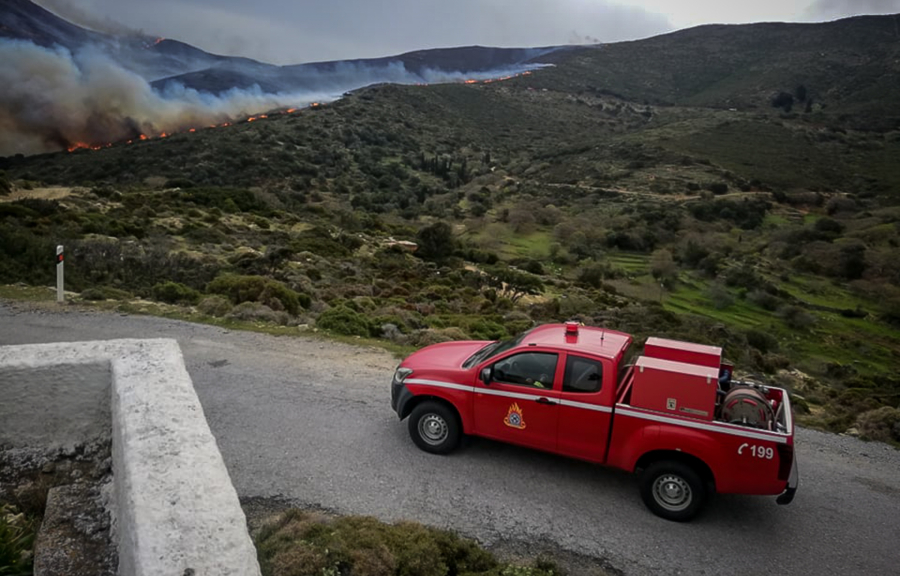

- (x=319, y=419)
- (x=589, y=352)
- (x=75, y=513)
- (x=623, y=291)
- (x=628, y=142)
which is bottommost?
(x=623, y=291)

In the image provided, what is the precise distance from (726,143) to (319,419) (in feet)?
240

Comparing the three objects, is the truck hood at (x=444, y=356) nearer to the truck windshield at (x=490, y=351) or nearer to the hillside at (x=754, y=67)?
the truck windshield at (x=490, y=351)

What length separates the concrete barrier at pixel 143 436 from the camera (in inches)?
112

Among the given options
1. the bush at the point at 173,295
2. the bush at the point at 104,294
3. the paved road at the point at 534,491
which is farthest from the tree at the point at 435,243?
the paved road at the point at 534,491

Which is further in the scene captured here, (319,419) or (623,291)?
(623,291)

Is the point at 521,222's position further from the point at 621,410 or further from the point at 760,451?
the point at 760,451

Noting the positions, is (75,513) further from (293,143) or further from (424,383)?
(293,143)

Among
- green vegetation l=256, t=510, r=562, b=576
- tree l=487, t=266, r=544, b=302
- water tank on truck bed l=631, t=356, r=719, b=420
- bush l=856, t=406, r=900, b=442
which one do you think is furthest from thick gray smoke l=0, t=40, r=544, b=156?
bush l=856, t=406, r=900, b=442

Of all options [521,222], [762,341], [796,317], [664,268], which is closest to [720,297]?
[796,317]

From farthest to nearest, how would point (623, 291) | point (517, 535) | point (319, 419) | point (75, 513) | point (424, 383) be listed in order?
point (623, 291), point (319, 419), point (424, 383), point (517, 535), point (75, 513)

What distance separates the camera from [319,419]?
27.4 ft

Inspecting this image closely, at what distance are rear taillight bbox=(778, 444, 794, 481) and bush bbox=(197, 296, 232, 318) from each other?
1238 centimetres

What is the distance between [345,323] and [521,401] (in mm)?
7838

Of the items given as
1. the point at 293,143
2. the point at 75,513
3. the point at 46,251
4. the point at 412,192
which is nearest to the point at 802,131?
the point at 412,192
